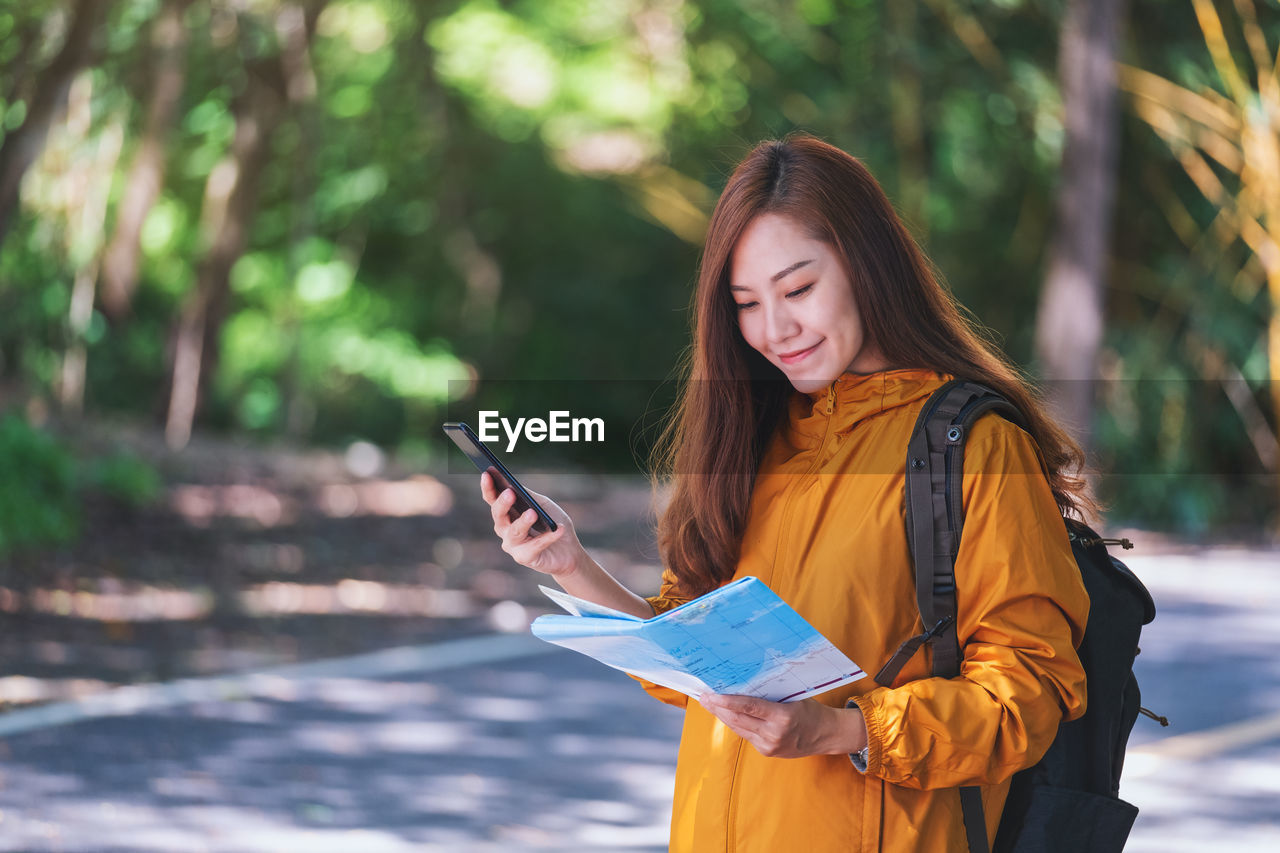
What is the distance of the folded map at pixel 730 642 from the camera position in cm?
164

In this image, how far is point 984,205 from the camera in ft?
52.5

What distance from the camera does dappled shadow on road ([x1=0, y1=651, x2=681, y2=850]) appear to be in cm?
472

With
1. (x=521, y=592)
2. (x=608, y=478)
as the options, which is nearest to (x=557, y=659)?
(x=521, y=592)

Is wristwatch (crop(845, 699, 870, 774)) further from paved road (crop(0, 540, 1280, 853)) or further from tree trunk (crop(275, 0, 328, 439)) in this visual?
tree trunk (crop(275, 0, 328, 439))

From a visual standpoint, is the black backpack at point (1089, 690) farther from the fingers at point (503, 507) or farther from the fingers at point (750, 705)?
the fingers at point (503, 507)

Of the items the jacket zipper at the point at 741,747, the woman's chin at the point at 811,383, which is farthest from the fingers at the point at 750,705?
the woman's chin at the point at 811,383

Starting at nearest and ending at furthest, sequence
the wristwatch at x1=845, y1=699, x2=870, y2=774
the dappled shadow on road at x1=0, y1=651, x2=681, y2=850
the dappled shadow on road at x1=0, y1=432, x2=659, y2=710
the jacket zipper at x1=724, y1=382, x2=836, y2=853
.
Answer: the wristwatch at x1=845, y1=699, x2=870, y2=774 → the jacket zipper at x1=724, y1=382, x2=836, y2=853 → the dappled shadow on road at x1=0, y1=651, x2=681, y2=850 → the dappled shadow on road at x1=0, y1=432, x2=659, y2=710

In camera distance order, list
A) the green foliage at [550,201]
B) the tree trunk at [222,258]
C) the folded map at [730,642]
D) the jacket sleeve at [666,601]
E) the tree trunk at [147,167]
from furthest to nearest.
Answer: the tree trunk at [222,258], the tree trunk at [147,167], the green foliage at [550,201], the jacket sleeve at [666,601], the folded map at [730,642]

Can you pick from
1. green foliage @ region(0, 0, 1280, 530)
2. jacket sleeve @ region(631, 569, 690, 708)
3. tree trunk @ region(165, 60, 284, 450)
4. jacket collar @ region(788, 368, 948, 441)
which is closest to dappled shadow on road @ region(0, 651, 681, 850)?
jacket sleeve @ region(631, 569, 690, 708)

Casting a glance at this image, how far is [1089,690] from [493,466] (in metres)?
0.89

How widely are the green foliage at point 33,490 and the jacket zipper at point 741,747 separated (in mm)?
7954

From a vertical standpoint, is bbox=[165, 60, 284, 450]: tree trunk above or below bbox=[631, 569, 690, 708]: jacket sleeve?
above

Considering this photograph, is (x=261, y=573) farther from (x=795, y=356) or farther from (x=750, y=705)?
(x=750, y=705)

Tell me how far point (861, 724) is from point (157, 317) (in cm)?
1832
